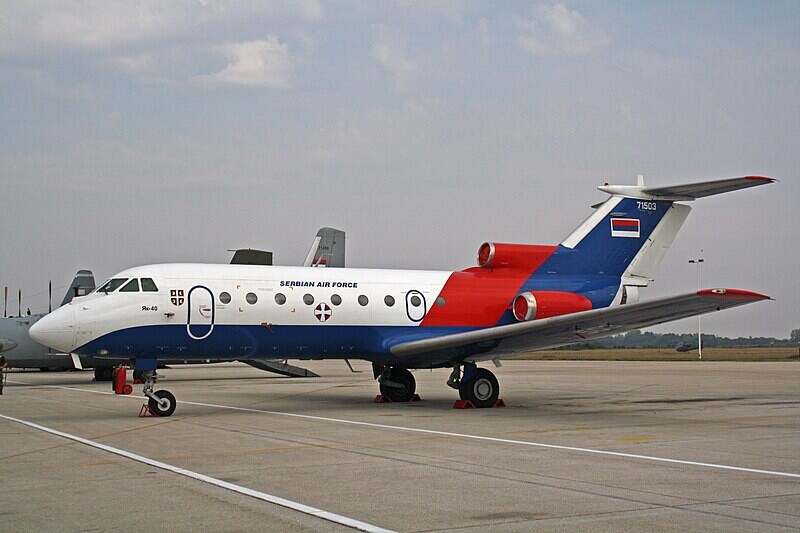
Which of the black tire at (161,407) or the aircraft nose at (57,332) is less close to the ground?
the aircraft nose at (57,332)

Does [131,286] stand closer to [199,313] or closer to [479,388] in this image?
[199,313]

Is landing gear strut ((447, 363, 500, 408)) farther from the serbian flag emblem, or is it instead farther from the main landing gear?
the serbian flag emblem

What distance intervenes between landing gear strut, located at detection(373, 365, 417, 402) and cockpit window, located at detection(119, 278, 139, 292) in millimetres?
7298

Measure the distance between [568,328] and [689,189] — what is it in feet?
16.3

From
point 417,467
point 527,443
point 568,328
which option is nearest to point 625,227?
point 568,328

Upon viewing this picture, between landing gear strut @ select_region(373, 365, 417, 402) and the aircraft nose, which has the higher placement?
the aircraft nose

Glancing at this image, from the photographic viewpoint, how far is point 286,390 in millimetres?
29453

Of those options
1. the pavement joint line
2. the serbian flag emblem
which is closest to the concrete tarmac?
the pavement joint line

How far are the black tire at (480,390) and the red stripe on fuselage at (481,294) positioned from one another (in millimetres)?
1683

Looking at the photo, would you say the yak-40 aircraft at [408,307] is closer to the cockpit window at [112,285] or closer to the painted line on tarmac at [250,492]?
the cockpit window at [112,285]

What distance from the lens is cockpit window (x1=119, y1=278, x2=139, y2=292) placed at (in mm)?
19047

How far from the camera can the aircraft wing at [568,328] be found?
1575 cm

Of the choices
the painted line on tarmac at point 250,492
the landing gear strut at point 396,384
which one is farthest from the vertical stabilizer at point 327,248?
the painted line on tarmac at point 250,492

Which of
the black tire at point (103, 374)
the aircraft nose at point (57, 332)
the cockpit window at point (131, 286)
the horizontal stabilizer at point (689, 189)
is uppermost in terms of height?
the horizontal stabilizer at point (689, 189)
